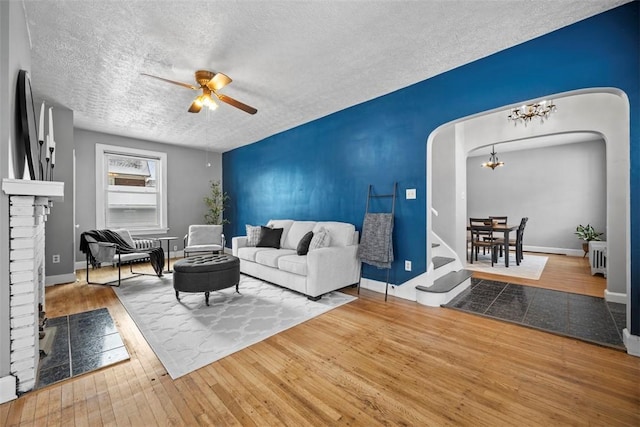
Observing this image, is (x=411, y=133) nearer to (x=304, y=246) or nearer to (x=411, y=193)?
(x=411, y=193)

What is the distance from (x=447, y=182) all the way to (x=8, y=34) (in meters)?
5.20

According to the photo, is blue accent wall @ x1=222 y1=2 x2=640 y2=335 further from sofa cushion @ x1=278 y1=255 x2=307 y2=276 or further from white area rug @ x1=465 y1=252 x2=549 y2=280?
white area rug @ x1=465 y1=252 x2=549 y2=280

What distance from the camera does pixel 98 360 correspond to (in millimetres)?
2051

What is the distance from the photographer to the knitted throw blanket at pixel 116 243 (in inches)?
159

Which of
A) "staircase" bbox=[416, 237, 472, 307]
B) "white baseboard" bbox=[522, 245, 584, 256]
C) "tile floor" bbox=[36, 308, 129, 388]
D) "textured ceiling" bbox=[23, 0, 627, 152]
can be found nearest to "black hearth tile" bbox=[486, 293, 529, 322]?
"staircase" bbox=[416, 237, 472, 307]

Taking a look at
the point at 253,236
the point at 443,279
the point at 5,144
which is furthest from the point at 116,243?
the point at 443,279

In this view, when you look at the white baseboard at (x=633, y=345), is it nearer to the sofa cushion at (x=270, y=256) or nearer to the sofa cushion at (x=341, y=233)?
the sofa cushion at (x=341, y=233)

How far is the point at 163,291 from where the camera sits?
372 cm

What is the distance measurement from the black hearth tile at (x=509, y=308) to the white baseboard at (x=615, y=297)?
981mm

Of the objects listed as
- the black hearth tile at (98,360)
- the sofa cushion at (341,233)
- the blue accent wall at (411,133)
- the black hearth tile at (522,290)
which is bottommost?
the black hearth tile at (98,360)

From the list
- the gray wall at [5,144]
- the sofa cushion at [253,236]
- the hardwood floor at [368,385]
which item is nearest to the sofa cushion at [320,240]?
the sofa cushion at [253,236]

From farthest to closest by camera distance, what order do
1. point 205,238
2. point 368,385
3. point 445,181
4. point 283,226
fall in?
point 205,238, point 283,226, point 445,181, point 368,385

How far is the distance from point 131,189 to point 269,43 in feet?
17.1

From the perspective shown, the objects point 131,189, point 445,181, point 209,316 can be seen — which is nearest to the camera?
point 209,316
